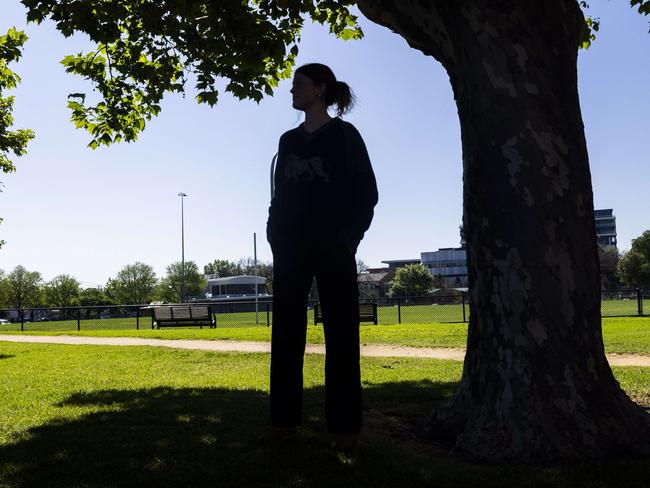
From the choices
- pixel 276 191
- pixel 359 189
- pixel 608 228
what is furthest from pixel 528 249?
pixel 608 228

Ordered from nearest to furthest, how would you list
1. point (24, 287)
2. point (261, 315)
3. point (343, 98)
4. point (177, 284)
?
1. point (343, 98)
2. point (261, 315)
3. point (24, 287)
4. point (177, 284)

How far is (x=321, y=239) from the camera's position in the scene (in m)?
3.36

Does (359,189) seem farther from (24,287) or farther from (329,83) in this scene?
(24,287)

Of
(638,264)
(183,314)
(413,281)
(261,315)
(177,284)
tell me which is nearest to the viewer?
(183,314)

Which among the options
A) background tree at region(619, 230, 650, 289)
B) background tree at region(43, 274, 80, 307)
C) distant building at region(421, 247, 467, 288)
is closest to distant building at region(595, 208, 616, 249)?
distant building at region(421, 247, 467, 288)

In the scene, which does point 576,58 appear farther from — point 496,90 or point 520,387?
point 520,387

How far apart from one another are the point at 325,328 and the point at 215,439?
3.83 ft

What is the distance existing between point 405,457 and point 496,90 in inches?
88.3

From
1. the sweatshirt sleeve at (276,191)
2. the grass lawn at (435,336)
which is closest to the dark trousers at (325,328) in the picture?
the sweatshirt sleeve at (276,191)

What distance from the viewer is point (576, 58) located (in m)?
3.93

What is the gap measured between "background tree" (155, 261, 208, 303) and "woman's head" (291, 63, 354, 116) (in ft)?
307

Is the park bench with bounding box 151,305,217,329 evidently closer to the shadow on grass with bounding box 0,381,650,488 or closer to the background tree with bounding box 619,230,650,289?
the shadow on grass with bounding box 0,381,650,488

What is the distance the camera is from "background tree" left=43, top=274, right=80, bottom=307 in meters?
86.6

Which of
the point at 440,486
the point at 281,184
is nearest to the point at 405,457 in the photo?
the point at 440,486
